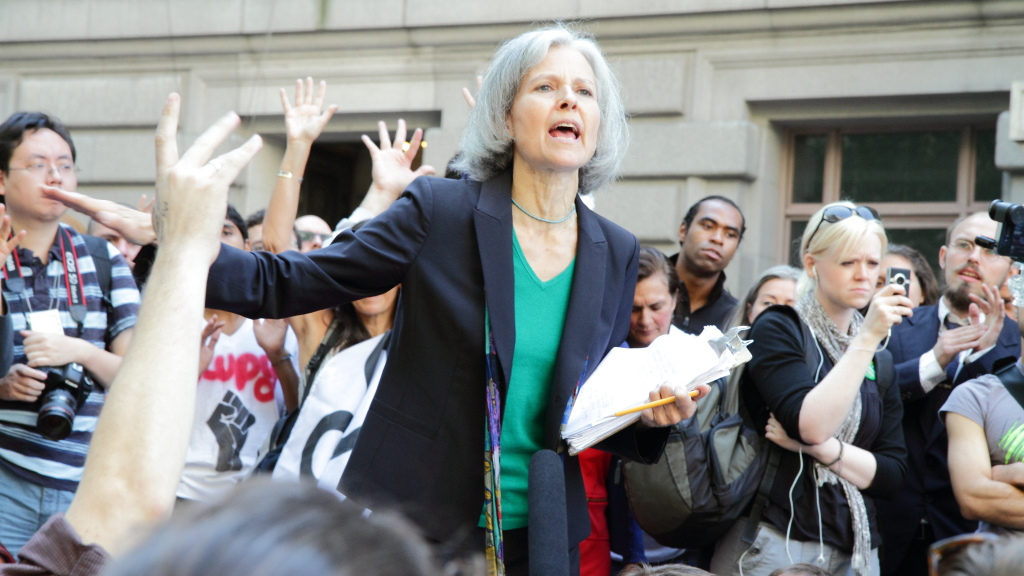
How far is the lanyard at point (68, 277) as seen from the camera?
13.2 ft

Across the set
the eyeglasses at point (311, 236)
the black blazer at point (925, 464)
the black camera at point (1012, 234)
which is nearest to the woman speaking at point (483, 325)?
the black camera at point (1012, 234)

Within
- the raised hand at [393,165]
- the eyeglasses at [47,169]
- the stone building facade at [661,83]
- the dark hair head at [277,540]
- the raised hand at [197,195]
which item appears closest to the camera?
the dark hair head at [277,540]

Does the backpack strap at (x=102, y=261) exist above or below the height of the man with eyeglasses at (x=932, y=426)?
above

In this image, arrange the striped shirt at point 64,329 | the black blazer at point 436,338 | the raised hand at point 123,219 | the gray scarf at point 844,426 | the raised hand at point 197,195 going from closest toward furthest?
1. the raised hand at point 197,195
2. the raised hand at point 123,219
3. the black blazer at point 436,338
4. the gray scarf at point 844,426
5. the striped shirt at point 64,329

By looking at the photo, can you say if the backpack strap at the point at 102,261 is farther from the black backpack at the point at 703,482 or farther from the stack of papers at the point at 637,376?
the stack of papers at the point at 637,376

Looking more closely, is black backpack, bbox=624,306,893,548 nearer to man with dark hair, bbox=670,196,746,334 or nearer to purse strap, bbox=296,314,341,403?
purse strap, bbox=296,314,341,403

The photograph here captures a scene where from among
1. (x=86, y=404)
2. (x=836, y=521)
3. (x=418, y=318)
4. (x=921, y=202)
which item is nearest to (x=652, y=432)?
(x=418, y=318)

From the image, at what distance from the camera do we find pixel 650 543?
4500 millimetres

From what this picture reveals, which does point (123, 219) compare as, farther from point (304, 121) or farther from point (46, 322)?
point (304, 121)

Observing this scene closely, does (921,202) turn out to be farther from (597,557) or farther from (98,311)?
(98,311)

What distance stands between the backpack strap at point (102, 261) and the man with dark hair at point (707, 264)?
2394 millimetres

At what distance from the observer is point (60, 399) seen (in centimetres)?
389

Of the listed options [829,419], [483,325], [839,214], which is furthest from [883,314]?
[483,325]

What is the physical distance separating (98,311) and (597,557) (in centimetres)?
186
